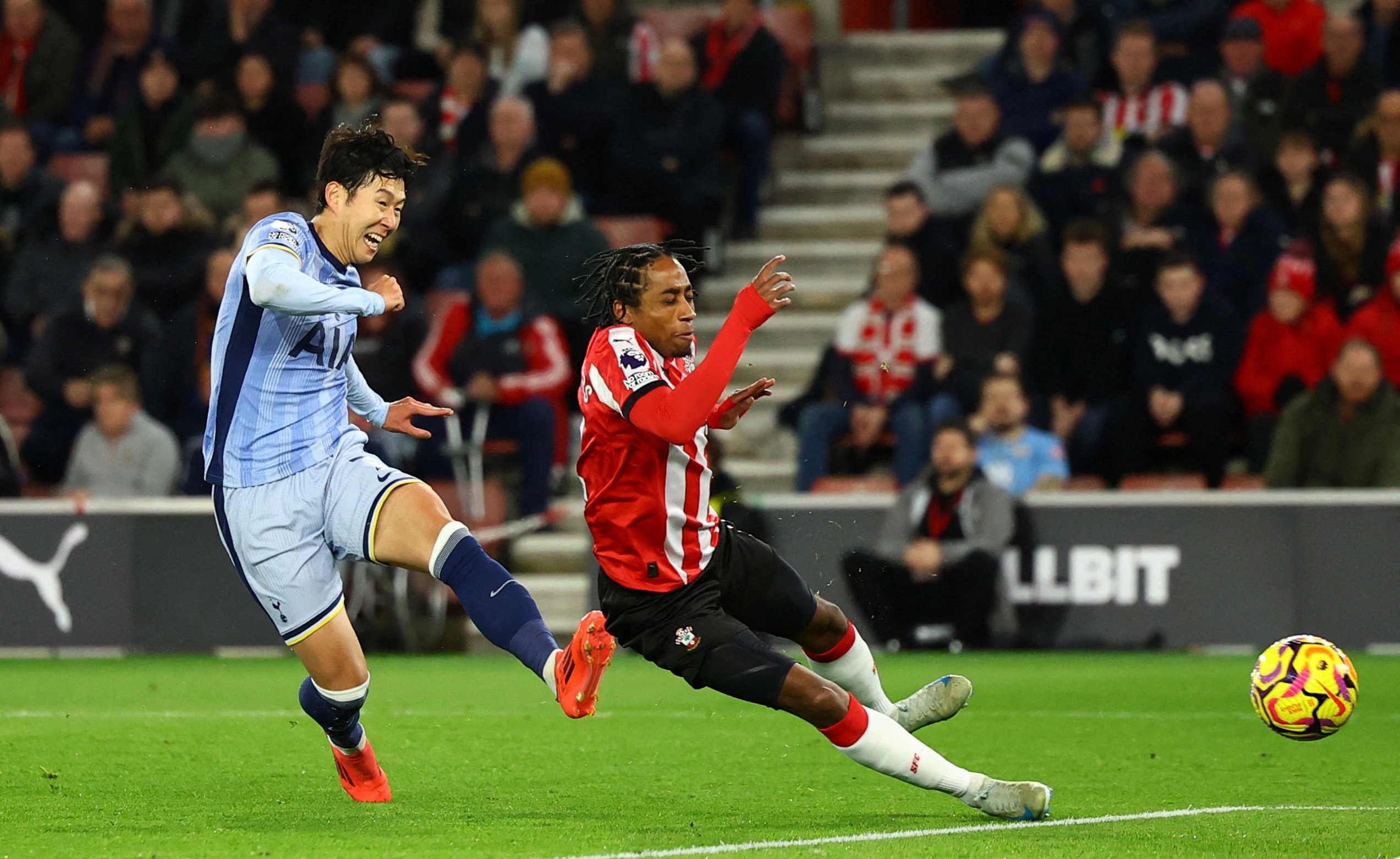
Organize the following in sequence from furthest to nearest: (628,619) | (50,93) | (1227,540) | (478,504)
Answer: (50,93) < (478,504) < (1227,540) < (628,619)

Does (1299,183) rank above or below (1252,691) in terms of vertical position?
above

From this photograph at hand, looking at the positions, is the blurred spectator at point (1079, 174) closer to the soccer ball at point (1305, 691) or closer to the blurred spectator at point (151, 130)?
the blurred spectator at point (151, 130)

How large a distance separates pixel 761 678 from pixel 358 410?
1699 millimetres

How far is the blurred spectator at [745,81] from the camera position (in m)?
14.8

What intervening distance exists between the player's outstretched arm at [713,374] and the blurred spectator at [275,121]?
10.5 meters

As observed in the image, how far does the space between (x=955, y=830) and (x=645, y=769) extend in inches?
71.4

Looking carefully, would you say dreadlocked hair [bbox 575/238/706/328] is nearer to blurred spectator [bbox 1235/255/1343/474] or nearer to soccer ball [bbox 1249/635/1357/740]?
soccer ball [bbox 1249/635/1357/740]

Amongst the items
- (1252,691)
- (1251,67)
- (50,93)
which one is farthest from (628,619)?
(50,93)

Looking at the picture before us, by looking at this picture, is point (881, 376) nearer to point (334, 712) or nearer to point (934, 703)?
point (934, 703)

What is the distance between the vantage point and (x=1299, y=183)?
1276 centimetres

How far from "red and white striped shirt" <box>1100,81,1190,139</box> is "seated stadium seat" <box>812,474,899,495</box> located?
133 inches

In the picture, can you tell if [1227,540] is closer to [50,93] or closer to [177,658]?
[177,658]

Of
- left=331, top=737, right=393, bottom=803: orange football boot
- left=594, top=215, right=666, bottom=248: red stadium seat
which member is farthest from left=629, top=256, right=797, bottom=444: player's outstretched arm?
left=594, top=215, right=666, bottom=248: red stadium seat

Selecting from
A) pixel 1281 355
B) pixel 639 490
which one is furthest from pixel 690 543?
pixel 1281 355
